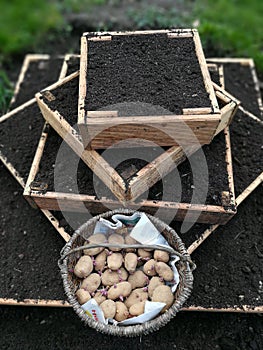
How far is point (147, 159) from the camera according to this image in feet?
8.23

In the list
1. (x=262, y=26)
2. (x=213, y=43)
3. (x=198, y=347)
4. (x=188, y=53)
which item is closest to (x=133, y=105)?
(x=188, y=53)

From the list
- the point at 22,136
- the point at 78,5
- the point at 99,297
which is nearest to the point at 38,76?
the point at 22,136

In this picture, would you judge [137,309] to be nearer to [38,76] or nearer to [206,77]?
[206,77]

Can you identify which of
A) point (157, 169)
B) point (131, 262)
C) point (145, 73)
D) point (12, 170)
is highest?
point (145, 73)

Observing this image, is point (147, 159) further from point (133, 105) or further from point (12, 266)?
point (12, 266)

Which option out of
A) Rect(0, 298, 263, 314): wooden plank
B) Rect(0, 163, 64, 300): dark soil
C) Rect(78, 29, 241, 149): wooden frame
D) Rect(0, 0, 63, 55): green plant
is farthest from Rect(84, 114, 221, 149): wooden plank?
Rect(0, 0, 63, 55): green plant

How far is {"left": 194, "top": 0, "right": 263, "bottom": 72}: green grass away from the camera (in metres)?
4.19

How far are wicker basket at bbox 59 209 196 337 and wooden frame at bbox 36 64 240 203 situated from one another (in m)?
0.19

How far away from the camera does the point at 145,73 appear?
255 cm

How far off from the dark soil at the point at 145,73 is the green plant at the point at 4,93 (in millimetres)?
1215

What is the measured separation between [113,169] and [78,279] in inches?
29.0

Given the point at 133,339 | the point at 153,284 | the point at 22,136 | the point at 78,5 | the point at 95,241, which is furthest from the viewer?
the point at 78,5

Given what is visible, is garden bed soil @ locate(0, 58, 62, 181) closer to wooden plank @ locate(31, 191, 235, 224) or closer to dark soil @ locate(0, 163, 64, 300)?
dark soil @ locate(0, 163, 64, 300)

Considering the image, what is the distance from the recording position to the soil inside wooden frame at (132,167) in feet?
8.33
